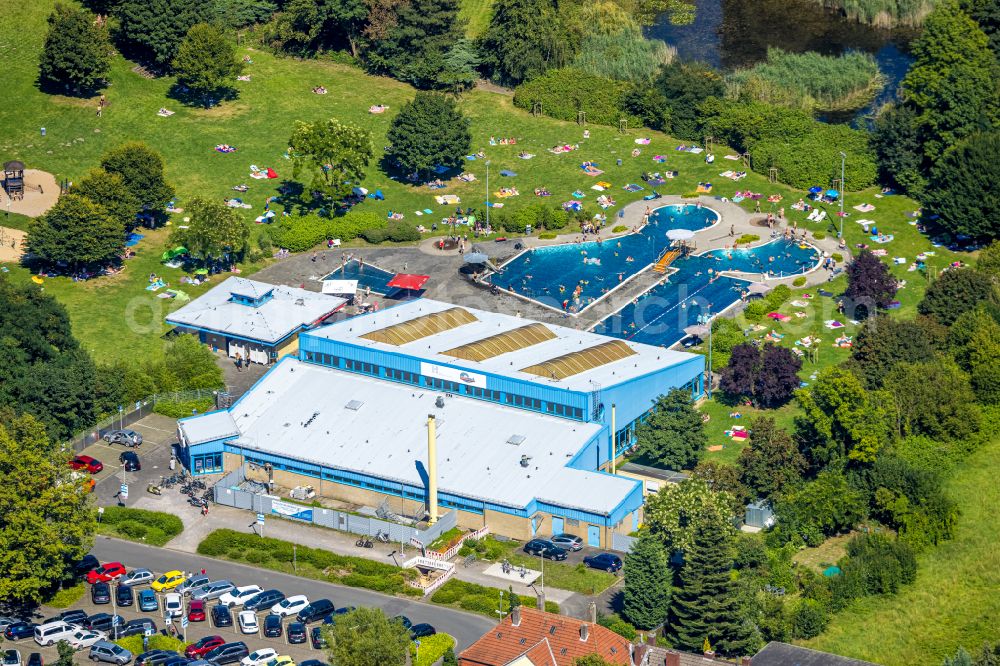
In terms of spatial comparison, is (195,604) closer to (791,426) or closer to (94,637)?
(94,637)

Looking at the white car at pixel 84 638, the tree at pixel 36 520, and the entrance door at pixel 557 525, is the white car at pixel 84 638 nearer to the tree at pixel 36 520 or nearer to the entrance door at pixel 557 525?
the tree at pixel 36 520

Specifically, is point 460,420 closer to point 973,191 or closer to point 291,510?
point 291,510

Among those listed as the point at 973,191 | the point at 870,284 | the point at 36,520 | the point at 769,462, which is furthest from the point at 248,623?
the point at 973,191

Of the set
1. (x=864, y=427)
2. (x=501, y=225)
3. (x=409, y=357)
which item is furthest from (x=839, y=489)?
(x=501, y=225)

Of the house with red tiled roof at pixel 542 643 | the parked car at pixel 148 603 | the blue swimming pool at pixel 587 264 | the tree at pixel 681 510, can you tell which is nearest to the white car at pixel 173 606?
the parked car at pixel 148 603

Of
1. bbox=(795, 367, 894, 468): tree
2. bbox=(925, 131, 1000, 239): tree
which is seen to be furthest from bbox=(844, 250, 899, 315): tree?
bbox=(795, 367, 894, 468): tree

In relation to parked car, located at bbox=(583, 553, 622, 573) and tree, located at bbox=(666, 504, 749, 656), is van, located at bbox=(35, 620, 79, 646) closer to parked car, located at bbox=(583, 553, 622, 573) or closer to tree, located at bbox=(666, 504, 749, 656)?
parked car, located at bbox=(583, 553, 622, 573)

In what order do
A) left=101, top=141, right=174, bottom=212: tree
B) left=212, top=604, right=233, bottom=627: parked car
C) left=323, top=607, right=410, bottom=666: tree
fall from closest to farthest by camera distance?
left=323, top=607, right=410, bottom=666: tree < left=212, top=604, right=233, bottom=627: parked car < left=101, top=141, right=174, bottom=212: tree
